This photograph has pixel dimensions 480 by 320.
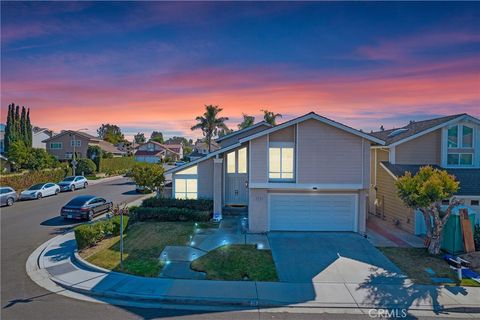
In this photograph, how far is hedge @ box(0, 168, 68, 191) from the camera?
1208 inches

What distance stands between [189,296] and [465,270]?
1040 cm

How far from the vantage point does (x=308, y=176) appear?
16641 mm

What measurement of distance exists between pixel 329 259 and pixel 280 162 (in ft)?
19.2

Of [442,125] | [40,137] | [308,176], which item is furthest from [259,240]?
[40,137]

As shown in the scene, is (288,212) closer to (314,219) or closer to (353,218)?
(314,219)

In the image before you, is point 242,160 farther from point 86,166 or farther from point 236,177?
point 86,166

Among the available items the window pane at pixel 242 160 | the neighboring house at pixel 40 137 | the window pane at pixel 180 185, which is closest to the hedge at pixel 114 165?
the neighboring house at pixel 40 137

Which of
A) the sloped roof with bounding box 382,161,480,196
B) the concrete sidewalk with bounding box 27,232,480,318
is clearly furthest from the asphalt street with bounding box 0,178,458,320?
the sloped roof with bounding box 382,161,480,196

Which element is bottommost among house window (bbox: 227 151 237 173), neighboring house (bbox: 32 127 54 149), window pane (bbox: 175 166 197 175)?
window pane (bbox: 175 166 197 175)

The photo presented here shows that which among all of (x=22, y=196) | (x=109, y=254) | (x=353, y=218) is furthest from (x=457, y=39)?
(x=22, y=196)

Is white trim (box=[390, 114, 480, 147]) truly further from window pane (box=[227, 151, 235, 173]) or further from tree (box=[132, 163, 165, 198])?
tree (box=[132, 163, 165, 198])

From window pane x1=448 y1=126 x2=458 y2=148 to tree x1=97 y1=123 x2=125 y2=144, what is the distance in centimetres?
8993

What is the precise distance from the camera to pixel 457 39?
47.8 feet

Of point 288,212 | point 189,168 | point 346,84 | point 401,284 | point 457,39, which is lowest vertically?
point 401,284
